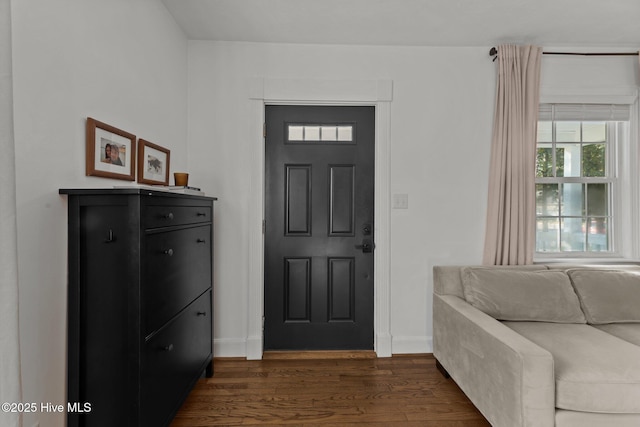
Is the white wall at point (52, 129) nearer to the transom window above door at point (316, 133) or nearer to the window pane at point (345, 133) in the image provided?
the transom window above door at point (316, 133)

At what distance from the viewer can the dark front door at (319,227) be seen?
2.84m

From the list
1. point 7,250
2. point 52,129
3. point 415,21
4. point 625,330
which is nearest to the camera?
point 7,250

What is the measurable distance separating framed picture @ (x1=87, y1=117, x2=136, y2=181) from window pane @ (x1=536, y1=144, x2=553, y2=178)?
317 centimetres

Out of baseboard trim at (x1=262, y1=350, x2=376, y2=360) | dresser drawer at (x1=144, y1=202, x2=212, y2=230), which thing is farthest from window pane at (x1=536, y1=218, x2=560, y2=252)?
dresser drawer at (x1=144, y1=202, x2=212, y2=230)

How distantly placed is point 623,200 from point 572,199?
429 mm

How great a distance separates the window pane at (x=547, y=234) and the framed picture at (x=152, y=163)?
10.1 feet

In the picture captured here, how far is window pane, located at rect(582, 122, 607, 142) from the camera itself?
2.99 m

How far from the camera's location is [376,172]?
9.29 ft

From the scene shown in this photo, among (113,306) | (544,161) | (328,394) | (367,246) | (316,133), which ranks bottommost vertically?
(328,394)

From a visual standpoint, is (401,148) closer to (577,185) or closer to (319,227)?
(319,227)

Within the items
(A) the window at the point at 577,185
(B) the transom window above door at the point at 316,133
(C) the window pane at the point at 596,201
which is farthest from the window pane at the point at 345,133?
(C) the window pane at the point at 596,201

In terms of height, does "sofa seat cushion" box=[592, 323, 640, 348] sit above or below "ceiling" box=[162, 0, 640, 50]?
below

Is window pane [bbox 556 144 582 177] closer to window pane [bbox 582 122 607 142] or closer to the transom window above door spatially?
window pane [bbox 582 122 607 142]

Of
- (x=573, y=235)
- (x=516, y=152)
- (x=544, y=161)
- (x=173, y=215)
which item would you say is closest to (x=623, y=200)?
(x=573, y=235)
